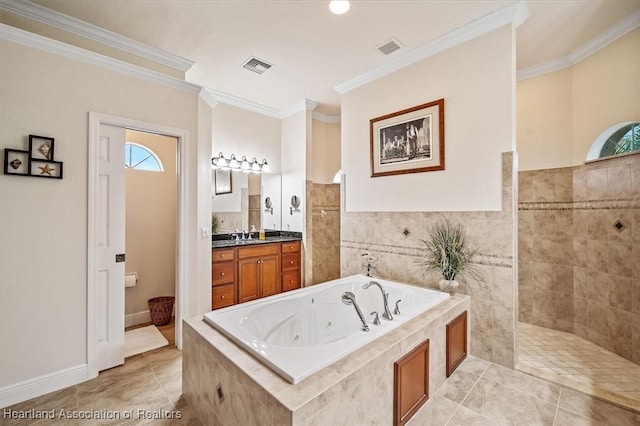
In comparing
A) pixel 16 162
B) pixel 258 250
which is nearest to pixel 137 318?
pixel 258 250

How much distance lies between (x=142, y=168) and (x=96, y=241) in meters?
1.46

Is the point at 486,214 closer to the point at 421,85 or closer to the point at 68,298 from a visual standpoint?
the point at 421,85

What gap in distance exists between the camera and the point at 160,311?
3.24 m

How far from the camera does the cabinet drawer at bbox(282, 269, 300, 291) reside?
3955 millimetres

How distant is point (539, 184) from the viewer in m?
3.01

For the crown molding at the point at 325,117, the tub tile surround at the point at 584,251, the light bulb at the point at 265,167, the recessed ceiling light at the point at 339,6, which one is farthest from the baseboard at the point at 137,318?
the tub tile surround at the point at 584,251

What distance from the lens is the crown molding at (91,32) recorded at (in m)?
2.09

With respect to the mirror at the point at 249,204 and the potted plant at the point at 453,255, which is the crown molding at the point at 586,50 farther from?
the mirror at the point at 249,204

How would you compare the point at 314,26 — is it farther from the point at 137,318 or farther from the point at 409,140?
the point at 137,318

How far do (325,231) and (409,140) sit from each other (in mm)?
1991

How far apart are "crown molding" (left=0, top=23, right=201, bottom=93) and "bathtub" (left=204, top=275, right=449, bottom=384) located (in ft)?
7.12

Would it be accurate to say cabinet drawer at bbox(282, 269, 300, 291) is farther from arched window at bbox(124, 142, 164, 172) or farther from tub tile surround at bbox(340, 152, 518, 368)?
arched window at bbox(124, 142, 164, 172)

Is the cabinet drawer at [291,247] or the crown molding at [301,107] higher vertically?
the crown molding at [301,107]

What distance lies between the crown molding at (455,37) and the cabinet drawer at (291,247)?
7.55 feet
